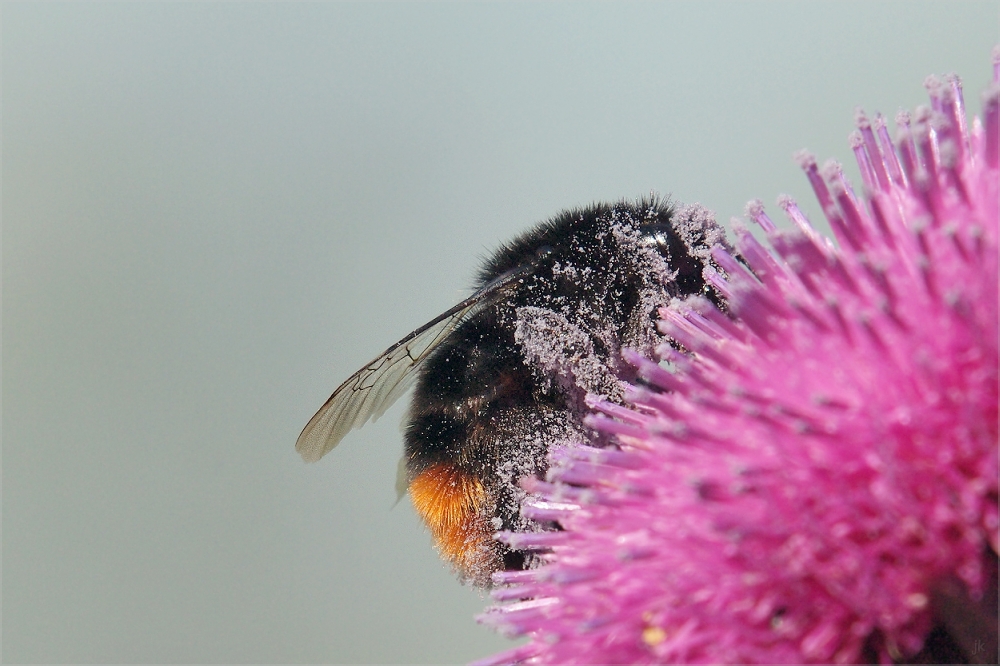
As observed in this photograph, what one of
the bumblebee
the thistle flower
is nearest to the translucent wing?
the bumblebee

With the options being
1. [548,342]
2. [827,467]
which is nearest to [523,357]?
[548,342]

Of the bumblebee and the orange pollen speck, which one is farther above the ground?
the bumblebee

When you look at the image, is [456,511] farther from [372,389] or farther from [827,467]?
[827,467]

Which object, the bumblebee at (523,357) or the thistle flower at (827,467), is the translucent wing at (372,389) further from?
the thistle flower at (827,467)

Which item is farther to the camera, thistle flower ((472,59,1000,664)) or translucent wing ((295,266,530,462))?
translucent wing ((295,266,530,462))

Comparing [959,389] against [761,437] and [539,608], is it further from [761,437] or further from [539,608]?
[539,608]

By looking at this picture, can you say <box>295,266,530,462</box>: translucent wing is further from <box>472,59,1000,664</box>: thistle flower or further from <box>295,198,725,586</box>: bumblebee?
<box>472,59,1000,664</box>: thistle flower

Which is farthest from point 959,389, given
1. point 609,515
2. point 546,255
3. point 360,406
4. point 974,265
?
point 360,406
